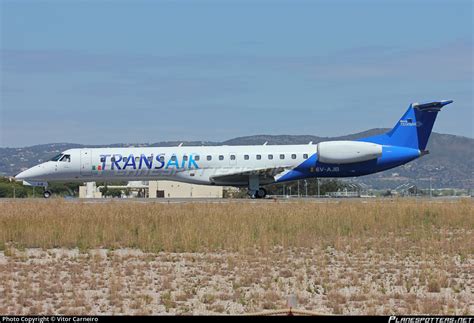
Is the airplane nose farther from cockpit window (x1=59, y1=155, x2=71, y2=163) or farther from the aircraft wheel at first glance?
the aircraft wheel

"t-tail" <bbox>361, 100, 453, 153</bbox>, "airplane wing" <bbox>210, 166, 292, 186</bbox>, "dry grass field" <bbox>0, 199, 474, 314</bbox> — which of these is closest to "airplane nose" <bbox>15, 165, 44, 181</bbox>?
"airplane wing" <bbox>210, 166, 292, 186</bbox>

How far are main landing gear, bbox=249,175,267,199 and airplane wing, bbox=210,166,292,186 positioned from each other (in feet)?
0.76

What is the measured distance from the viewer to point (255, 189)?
44375mm

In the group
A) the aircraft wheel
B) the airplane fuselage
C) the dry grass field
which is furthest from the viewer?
the aircraft wheel

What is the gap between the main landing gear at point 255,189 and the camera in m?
44.1

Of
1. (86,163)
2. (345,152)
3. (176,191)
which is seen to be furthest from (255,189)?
(176,191)

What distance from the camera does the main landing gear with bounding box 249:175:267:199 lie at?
4412 centimetres

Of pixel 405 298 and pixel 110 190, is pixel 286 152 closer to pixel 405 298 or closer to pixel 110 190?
pixel 405 298

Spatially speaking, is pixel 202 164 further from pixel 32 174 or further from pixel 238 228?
pixel 238 228

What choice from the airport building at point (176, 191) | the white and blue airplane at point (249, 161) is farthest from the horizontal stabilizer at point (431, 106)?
the airport building at point (176, 191)

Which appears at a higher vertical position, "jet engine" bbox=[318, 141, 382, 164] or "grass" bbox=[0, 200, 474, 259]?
"jet engine" bbox=[318, 141, 382, 164]

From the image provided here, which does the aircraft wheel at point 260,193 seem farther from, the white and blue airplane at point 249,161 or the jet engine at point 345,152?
the jet engine at point 345,152

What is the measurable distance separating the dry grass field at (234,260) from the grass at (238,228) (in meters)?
0.05

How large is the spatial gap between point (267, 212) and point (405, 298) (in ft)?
51.6
